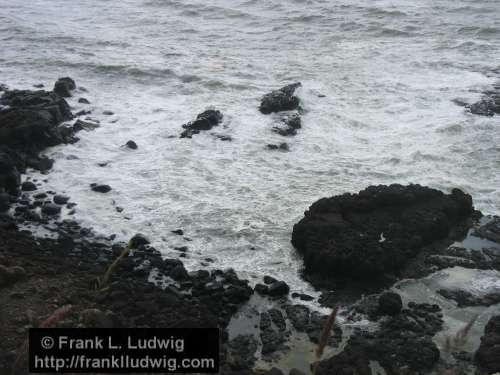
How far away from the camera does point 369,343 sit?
7.09 metres

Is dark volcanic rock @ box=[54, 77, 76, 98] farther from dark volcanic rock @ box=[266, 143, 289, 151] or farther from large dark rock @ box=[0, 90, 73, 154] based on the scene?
dark volcanic rock @ box=[266, 143, 289, 151]

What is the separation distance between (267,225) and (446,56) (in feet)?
44.1

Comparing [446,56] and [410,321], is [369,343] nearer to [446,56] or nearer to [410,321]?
[410,321]

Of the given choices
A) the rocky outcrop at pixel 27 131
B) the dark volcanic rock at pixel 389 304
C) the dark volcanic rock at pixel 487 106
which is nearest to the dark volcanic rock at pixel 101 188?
the rocky outcrop at pixel 27 131

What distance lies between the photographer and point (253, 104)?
52.7 ft

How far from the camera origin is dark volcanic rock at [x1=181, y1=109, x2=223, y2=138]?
13.9 m

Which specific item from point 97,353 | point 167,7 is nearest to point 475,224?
point 97,353

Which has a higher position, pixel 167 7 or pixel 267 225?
pixel 167 7

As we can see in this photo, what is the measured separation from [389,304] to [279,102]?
349 inches

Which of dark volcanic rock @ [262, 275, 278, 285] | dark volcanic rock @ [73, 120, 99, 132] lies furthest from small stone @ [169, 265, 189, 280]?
dark volcanic rock @ [73, 120, 99, 132]

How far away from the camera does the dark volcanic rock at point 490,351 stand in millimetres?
6653

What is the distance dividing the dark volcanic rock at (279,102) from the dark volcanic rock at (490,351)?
30.7 feet

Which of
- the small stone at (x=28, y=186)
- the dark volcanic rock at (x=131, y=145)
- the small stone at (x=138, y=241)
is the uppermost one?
the dark volcanic rock at (x=131, y=145)

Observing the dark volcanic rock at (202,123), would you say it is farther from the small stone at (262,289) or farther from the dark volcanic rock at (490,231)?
the dark volcanic rock at (490,231)
